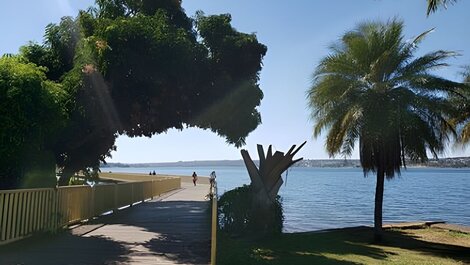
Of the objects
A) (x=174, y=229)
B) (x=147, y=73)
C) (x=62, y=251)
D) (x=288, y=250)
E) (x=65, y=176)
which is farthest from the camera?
(x=65, y=176)

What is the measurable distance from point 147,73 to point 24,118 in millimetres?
4070

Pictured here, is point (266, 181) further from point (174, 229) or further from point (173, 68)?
point (173, 68)

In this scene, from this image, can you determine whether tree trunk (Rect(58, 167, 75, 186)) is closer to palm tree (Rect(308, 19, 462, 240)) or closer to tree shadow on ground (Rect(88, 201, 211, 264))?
tree shadow on ground (Rect(88, 201, 211, 264))

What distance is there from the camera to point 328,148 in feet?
57.9

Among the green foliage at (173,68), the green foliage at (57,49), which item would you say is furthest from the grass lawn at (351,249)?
the green foliage at (57,49)

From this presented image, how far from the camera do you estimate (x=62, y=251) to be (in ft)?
30.3

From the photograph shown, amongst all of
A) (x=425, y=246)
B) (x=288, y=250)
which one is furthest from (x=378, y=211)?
(x=288, y=250)

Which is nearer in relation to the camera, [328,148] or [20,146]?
[20,146]

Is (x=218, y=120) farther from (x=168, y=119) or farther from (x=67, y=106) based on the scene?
(x=67, y=106)

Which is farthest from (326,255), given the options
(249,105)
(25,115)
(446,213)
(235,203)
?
(446,213)

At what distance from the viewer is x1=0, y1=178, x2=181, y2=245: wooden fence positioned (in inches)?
366

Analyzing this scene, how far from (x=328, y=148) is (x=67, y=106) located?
31.2 feet

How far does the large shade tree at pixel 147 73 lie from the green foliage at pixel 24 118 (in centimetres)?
196

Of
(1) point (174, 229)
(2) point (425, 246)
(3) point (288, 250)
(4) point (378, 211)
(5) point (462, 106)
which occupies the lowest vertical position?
(2) point (425, 246)
